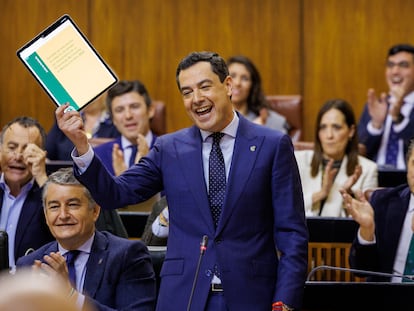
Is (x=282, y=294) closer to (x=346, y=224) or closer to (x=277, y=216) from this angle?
(x=277, y=216)

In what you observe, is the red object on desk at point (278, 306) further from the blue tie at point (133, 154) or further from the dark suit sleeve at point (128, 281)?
the blue tie at point (133, 154)

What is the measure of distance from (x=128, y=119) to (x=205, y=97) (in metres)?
1.94

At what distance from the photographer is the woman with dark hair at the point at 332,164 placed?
3.32 meters

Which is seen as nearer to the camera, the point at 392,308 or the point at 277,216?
the point at 277,216

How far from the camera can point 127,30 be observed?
5164 mm

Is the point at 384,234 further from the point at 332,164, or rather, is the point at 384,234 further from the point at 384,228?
the point at 332,164

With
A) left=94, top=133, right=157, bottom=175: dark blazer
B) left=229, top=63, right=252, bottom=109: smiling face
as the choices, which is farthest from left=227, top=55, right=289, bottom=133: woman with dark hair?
left=94, top=133, right=157, bottom=175: dark blazer

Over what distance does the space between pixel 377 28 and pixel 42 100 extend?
6.72 ft

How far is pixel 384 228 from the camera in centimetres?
268

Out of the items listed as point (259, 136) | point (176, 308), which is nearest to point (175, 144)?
point (259, 136)

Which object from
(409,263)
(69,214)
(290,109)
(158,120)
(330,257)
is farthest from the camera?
(290,109)

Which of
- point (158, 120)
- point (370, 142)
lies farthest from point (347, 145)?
point (158, 120)

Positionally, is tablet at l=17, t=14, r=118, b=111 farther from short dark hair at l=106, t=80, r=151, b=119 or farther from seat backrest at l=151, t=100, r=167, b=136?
seat backrest at l=151, t=100, r=167, b=136

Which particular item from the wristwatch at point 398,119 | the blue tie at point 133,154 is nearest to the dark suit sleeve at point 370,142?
the wristwatch at point 398,119
